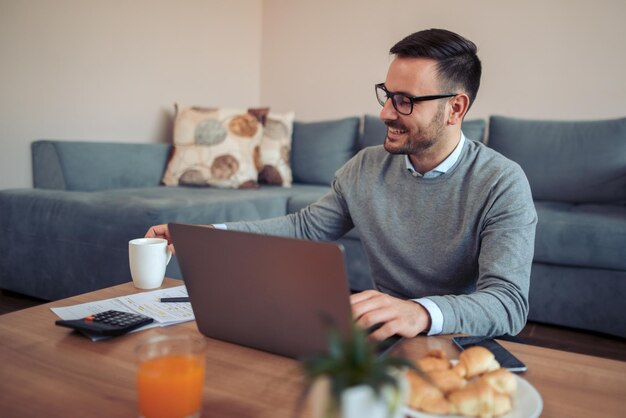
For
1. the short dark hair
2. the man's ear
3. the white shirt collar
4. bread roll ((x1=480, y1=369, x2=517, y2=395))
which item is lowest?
bread roll ((x1=480, y1=369, x2=517, y2=395))

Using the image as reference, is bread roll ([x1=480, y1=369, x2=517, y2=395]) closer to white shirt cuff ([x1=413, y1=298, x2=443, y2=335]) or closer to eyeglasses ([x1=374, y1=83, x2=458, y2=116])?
white shirt cuff ([x1=413, y1=298, x2=443, y2=335])

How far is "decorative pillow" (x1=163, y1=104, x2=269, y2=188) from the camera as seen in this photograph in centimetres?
290

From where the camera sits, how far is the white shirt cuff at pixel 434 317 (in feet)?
2.62

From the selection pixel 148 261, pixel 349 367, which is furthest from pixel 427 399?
pixel 148 261

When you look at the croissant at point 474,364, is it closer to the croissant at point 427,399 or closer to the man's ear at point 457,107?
the croissant at point 427,399

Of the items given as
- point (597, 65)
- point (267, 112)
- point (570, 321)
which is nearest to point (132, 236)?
point (267, 112)

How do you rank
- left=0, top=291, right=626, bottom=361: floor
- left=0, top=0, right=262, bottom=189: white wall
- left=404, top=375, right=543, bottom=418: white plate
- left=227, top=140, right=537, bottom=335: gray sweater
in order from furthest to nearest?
left=0, top=0, right=262, bottom=189: white wall → left=0, top=291, right=626, bottom=361: floor → left=227, top=140, right=537, bottom=335: gray sweater → left=404, top=375, right=543, bottom=418: white plate

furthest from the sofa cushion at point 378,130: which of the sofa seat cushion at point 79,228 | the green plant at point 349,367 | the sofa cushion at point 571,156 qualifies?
the green plant at point 349,367

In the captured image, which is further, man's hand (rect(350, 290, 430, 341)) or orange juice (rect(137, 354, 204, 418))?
man's hand (rect(350, 290, 430, 341))

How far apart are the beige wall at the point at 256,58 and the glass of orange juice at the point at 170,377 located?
89.4 inches

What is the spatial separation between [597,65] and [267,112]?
176 cm

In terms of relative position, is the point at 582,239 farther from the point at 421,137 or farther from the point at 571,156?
the point at 421,137

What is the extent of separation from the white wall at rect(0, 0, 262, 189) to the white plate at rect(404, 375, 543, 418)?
2.45 m

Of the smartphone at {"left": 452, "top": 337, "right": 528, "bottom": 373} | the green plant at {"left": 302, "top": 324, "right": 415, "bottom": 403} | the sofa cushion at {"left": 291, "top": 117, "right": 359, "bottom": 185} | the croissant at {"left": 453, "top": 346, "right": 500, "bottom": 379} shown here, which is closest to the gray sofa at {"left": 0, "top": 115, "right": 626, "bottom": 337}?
the sofa cushion at {"left": 291, "top": 117, "right": 359, "bottom": 185}
